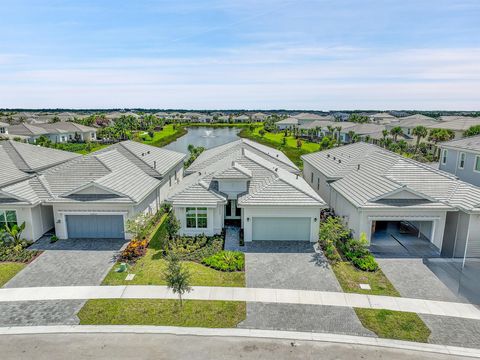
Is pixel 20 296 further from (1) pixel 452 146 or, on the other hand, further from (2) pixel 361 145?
(1) pixel 452 146

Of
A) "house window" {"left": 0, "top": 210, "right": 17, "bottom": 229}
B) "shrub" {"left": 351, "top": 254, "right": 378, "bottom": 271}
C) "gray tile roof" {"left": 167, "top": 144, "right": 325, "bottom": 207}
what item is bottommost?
"shrub" {"left": 351, "top": 254, "right": 378, "bottom": 271}

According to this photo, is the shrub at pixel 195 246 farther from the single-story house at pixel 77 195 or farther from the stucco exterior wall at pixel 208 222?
the single-story house at pixel 77 195

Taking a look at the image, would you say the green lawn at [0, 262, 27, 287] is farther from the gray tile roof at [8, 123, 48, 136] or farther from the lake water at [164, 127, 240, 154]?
the gray tile roof at [8, 123, 48, 136]

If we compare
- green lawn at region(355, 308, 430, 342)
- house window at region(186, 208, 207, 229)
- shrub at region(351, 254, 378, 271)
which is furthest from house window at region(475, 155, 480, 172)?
house window at region(186, 208, 207, 229)

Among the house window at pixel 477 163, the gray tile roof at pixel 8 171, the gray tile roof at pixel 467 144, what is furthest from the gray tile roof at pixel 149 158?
the house window at pixel 477 163

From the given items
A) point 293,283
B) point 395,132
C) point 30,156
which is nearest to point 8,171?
point 30,156

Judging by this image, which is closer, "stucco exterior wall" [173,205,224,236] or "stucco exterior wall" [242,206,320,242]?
"stucco exterior wall" [242,206,320,242]

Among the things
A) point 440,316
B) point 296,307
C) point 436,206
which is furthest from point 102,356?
point 436,206
